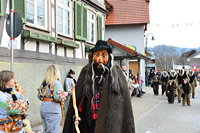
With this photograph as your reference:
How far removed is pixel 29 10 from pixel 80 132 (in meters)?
5.62

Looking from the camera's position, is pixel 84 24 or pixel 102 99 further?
pixel 84 24

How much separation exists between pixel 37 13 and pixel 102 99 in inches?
234

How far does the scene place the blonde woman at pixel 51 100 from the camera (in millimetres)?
5195

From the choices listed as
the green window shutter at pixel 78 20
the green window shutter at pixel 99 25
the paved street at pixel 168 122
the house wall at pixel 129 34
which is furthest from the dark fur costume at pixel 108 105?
the house wall at pixel 129 34

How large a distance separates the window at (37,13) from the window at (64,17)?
1039 mm

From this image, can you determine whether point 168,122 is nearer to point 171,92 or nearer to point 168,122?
point 168,122

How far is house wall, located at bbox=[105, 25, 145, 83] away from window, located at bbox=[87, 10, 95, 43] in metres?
11.7

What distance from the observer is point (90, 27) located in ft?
41.8

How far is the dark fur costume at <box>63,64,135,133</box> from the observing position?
10.1 ft

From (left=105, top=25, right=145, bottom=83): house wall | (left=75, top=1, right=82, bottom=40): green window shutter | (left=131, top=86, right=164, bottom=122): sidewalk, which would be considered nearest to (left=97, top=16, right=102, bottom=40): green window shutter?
(left=75, top=1, right=82, bottom=40): green window shutter

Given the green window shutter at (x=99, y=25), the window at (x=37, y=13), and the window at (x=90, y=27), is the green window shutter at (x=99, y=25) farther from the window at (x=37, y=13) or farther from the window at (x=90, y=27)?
the window at (x=37, y=13)

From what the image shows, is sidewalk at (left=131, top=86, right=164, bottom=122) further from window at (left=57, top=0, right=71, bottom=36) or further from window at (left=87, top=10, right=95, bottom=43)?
window at (left=57, top=0, right=71, bottom=36)

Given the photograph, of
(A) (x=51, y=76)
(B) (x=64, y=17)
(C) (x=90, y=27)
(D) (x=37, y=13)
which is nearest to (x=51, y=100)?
(A) (x=51, y=76)

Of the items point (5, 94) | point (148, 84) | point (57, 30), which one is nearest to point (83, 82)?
point (5, 94)
